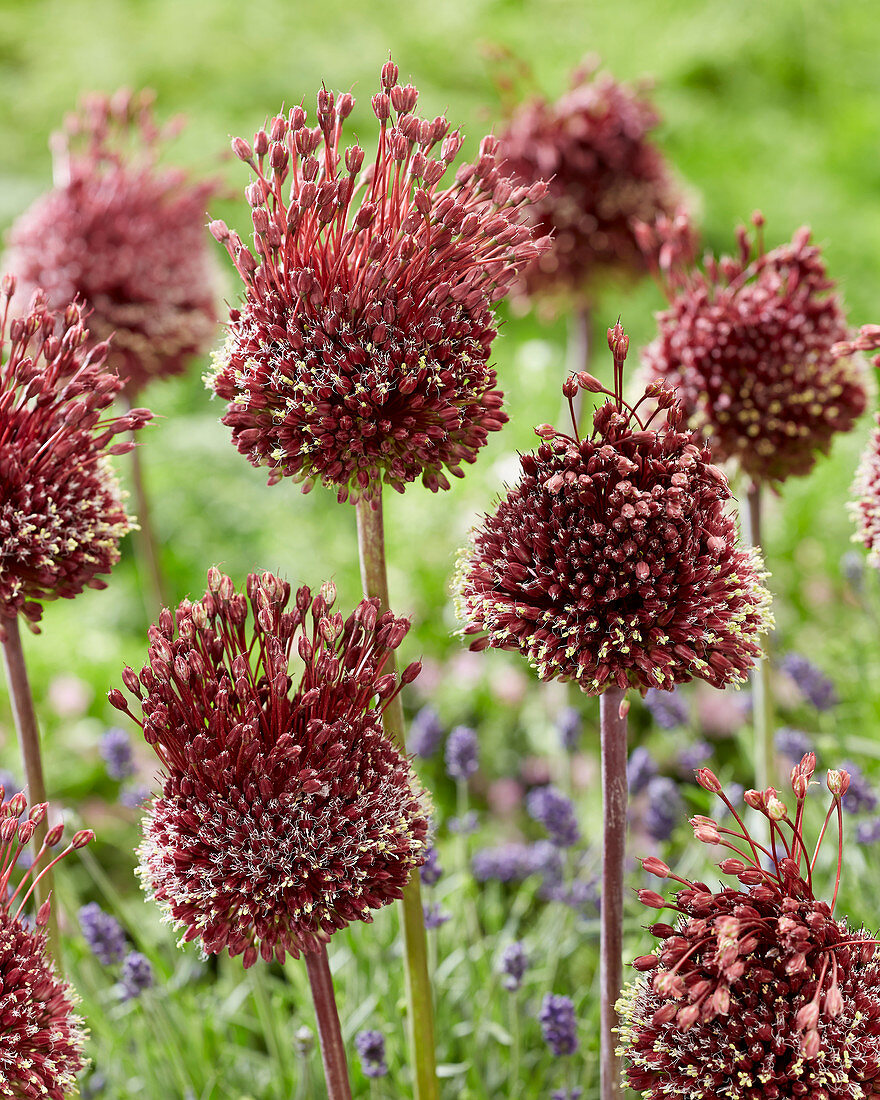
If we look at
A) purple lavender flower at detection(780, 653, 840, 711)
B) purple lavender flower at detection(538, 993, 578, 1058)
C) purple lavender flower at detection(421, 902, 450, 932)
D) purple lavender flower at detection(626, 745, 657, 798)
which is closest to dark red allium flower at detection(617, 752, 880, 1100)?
purple lavender flower at detection(538, 993, 578, 1058)

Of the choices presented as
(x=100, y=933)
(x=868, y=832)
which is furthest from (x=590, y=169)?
(x=100, y=933)

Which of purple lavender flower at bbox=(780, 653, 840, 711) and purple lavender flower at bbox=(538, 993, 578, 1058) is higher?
purple lavender flower at bbox=(780, 653, 840, 711)

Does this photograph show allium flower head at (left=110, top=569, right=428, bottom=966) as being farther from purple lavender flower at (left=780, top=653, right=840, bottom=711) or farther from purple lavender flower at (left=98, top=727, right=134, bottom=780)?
purple lavender flower at (left=780, top=653, right=840, bottom=711)

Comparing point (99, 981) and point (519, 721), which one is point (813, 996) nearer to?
point (99, 981)

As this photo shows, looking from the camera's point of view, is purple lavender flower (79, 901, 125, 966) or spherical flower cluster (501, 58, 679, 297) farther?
spherical flower cluster (501, 58, 679, 297)

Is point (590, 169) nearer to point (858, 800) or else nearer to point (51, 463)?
point (858, 800)

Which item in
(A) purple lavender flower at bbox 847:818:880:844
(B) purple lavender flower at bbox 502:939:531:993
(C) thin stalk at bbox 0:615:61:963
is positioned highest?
(C) thin stalk at bbox 0:615:61:963

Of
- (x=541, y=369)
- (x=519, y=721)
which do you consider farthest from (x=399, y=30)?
(x=519, y=721)
